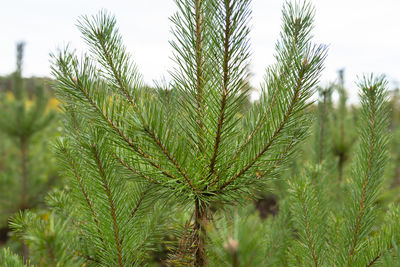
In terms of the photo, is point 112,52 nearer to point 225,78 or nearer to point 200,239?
point 225,78

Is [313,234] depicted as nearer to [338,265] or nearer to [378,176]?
[338,265]

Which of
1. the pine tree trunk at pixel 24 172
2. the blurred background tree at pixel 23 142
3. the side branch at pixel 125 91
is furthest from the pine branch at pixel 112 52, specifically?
the pine tree trunk at pixel 24 172

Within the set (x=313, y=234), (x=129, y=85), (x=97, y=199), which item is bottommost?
(x=313, y=234)

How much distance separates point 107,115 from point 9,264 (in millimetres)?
521

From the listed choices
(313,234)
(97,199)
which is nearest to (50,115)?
(97,199)

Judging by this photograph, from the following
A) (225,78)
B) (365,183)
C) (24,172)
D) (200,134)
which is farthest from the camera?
(24,172)

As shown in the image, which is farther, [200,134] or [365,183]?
[365,183]

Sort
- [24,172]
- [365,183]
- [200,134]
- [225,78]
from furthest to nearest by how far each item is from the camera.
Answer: [24,172] → [365,183] → [200,134] → [225,78]

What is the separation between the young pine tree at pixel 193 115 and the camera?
31.4 inches

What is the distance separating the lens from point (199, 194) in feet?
3.01

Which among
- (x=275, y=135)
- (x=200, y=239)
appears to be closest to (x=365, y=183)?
(x=275, y=135)

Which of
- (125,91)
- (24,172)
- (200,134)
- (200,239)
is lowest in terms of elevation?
(24,172)

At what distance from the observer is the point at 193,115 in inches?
35.6

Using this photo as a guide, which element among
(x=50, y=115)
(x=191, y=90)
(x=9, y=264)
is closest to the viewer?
(x=9, y=264)
